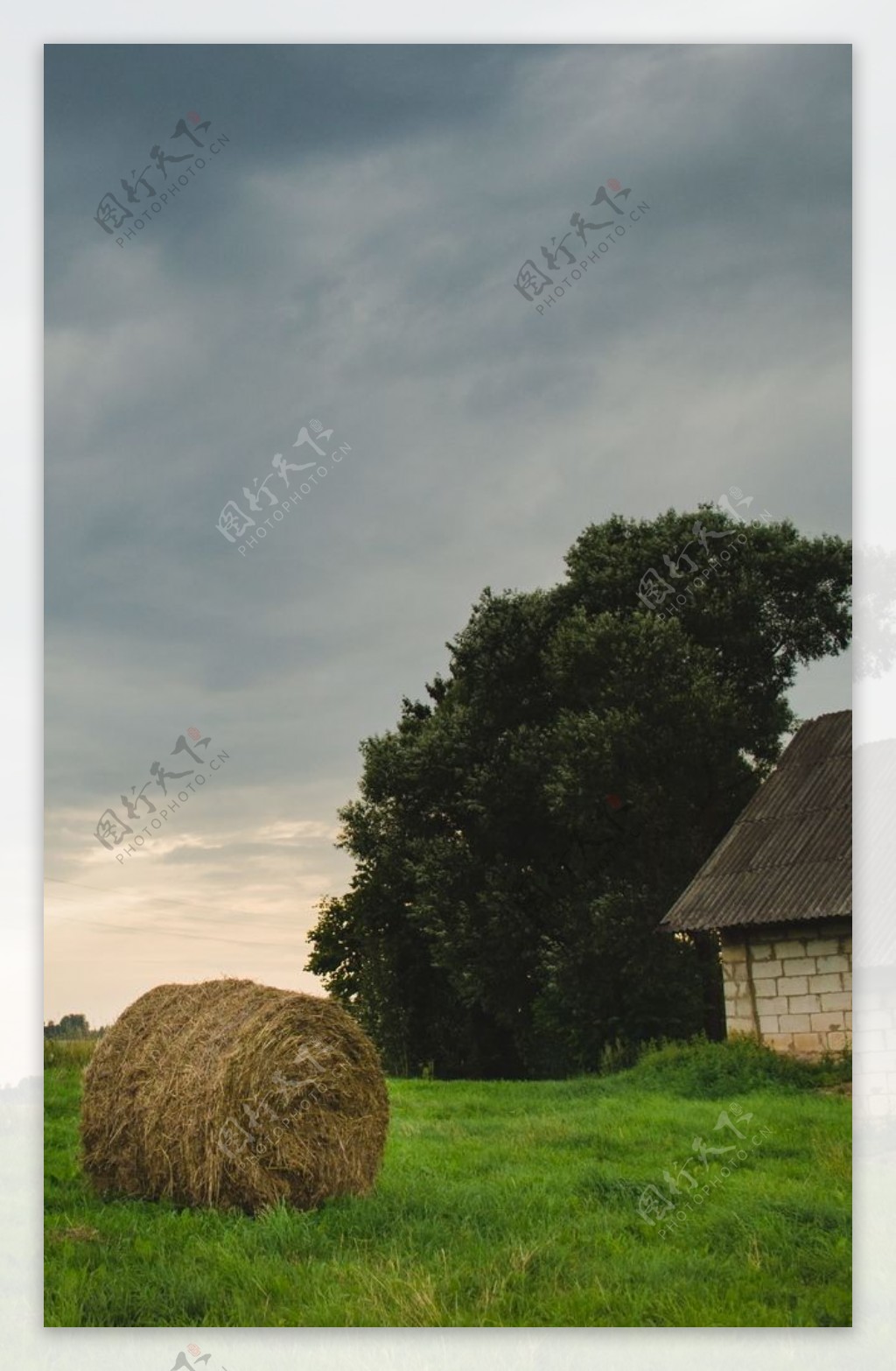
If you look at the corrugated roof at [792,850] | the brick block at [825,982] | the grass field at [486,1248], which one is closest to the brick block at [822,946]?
the brick block at [825,982]

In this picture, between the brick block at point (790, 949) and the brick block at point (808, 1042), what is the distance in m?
0.72

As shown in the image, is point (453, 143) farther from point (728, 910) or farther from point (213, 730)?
point (728, 910)

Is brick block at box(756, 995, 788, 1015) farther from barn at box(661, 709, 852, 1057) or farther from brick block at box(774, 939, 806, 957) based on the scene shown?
brick block at box(774, 939, 806, 957)

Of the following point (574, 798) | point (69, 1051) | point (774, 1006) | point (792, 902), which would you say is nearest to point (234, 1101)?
point (69, 1051)

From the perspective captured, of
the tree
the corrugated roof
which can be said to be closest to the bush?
the corrugated roof

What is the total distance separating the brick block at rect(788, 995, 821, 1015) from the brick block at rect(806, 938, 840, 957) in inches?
15.5

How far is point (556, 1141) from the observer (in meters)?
8.88

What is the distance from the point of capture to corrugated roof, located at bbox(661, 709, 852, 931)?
1176 cm

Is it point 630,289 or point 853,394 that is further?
point 630,289

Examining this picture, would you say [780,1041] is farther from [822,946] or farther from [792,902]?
[792,902]

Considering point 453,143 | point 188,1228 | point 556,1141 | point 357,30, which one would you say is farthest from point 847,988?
point 357,30

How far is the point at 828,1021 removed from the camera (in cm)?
1174

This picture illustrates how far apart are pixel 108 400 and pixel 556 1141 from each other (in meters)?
5.70

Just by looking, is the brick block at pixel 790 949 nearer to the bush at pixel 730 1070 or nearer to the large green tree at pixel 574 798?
the bush at pixel 730 1070
